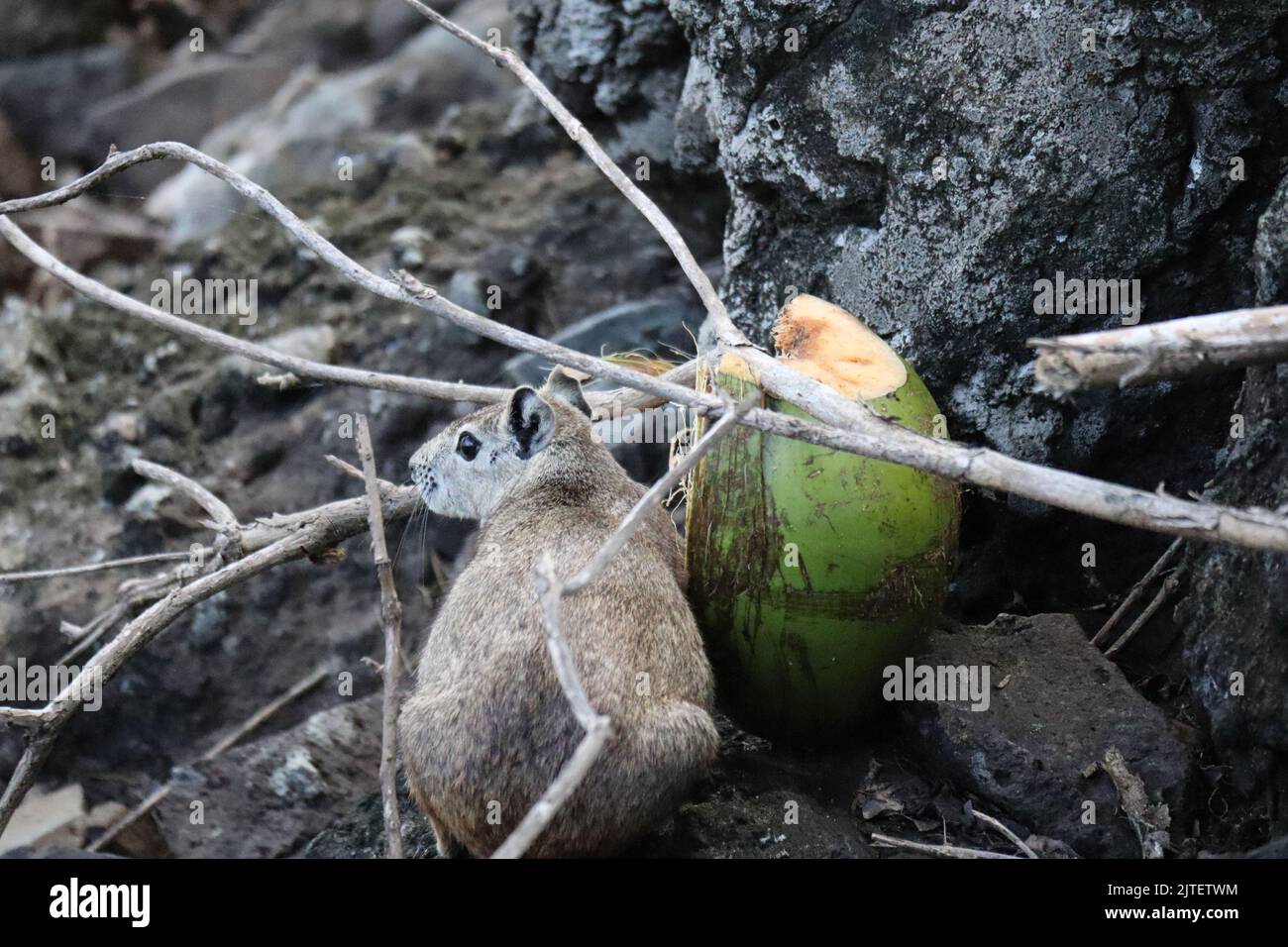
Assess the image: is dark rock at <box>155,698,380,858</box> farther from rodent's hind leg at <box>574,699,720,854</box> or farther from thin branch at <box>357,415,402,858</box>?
rodent's hind leg at <box>574,699,720,854</box>

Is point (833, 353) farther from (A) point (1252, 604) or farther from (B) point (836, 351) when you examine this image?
(A) point (1252, 604)

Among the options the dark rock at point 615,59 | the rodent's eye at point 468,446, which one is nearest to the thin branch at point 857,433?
the rodent's eye at point 468,446

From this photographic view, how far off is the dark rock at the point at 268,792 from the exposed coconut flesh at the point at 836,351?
284cm

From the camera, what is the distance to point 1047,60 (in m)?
5.55

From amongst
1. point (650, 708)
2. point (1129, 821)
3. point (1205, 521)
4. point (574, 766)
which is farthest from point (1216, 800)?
point (574, 766)

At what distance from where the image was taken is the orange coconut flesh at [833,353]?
201 inches

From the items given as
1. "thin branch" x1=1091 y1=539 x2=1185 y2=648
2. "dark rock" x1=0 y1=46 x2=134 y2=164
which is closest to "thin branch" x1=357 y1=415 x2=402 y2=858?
"thin branch" x1=1091 y1=539 x2=1185 y2=648

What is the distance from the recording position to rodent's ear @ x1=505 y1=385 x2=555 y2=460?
5.96 meters

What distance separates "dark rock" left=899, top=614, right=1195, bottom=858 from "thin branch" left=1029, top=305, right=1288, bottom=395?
5.46 ft

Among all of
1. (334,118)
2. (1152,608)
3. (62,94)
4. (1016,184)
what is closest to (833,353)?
(1016,184)

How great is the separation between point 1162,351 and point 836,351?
1545 millimetres

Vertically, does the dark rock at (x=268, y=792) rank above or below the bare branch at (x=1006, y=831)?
below

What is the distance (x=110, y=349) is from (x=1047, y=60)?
6.61 metres

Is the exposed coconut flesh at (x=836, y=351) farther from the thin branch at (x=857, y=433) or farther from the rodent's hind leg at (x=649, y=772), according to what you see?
the rodent's hind leg at (x=649, y=772)
